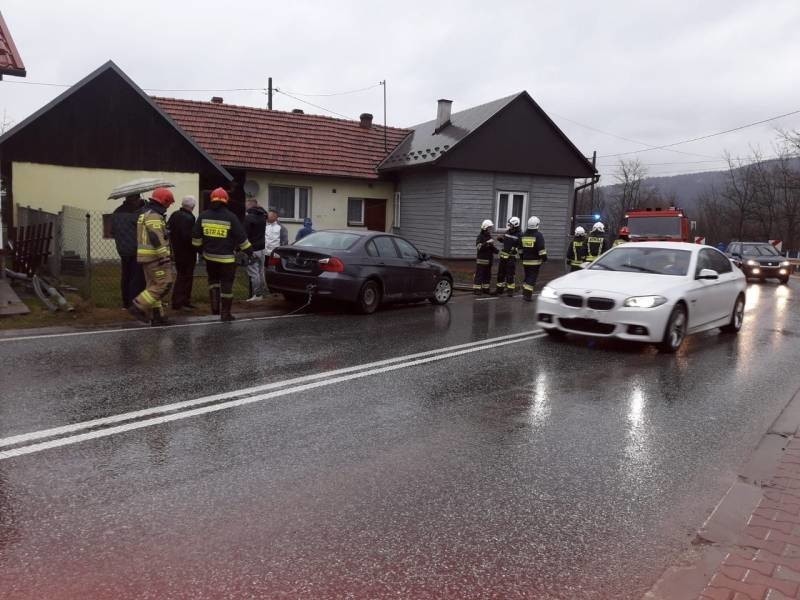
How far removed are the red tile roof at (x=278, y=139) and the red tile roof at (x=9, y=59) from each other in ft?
28.4

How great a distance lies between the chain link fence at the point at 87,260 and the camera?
448 inches

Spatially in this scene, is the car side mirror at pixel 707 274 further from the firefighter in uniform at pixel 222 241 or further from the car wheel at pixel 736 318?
the firefighter in uniform at pixel 222 241

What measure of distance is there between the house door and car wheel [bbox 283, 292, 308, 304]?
1208 centimetres

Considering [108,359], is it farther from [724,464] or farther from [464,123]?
[464,123]

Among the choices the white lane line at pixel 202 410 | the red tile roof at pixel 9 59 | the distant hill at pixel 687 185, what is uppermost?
the distant hill at pixel 687 185

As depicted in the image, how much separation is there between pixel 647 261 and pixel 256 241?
704 centimetres

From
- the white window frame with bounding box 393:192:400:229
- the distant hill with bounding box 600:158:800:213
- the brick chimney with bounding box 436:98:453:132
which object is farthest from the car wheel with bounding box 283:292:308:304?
the distant hill with bounding box 600:158:800:213

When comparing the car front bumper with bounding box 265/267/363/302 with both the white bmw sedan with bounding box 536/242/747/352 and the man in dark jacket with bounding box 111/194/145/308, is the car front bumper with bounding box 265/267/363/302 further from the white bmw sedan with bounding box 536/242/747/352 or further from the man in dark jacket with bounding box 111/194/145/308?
the white bmw sedan with bounding box 536/242/747/352

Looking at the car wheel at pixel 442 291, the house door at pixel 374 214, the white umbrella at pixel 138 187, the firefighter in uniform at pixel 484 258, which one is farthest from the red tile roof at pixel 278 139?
the white umbrella at pixel 138 187

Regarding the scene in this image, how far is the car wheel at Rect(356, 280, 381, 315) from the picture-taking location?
37.8 feet

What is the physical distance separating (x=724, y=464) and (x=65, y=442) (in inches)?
180

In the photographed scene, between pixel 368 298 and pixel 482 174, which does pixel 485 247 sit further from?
pixel 482 174

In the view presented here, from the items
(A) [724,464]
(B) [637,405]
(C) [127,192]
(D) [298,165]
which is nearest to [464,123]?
(D) [298,165]

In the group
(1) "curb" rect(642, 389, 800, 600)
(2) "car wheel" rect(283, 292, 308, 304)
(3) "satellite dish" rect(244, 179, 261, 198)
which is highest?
(3) "satellite dish" rect(244, 179, 261, 198)
